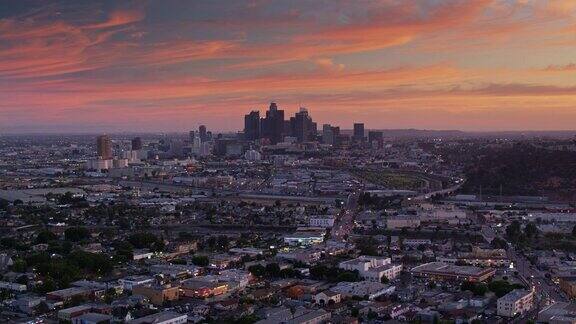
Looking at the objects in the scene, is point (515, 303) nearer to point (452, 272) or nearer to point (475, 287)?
point (475, 287)

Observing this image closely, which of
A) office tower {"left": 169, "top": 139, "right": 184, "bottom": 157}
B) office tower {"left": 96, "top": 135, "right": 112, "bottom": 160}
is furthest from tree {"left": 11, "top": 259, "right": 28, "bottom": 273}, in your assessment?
office tower {"left": 169, "top": 139, "right": 184, "bottom": 157}

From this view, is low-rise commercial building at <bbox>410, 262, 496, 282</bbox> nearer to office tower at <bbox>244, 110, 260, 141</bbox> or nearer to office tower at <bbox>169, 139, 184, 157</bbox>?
office tower at <bbox>169, 139, 184, 157</bbox>

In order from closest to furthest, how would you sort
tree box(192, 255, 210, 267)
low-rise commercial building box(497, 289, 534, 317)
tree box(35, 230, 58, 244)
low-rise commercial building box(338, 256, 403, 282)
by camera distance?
low-rise commercial building box(497, 289, 534, 317) → low-rise commercial building box(338, 256, 403, 282) → tree box(192, 255, 210, 267) → tree box(35, 230, 58, 244)

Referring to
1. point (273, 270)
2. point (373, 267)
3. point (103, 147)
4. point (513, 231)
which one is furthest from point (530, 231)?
point (103, 147)

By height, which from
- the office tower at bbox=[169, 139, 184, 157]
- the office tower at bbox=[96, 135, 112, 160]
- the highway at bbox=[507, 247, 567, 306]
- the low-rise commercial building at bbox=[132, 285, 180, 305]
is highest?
the office tower at bbox=[96, 135, 112, 160]

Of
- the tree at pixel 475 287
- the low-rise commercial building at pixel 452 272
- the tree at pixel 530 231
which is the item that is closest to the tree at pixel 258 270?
the low-rise commercial building at pixel 452 272

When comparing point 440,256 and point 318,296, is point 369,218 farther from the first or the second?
point 318,296
